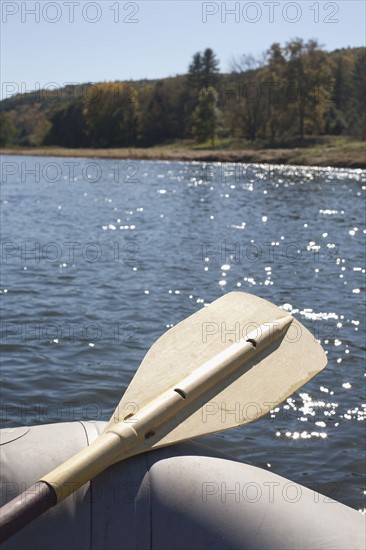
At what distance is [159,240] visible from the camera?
1642 centimetres

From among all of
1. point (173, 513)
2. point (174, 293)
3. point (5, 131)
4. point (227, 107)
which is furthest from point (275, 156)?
point (5, 131)

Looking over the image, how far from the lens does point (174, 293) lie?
35.0 ft

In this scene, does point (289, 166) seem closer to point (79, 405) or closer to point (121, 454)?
point (79, 405)

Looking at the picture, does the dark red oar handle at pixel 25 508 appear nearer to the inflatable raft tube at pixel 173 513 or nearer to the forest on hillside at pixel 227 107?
the inflatable raft tube at pixel 173 513

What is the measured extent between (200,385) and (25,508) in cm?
94

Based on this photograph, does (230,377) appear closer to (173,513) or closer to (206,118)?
(173,513)

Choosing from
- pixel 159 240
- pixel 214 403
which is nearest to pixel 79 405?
pixel 214 403

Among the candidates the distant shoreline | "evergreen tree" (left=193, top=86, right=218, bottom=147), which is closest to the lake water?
the distant shoreline

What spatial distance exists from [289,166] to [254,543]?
44717mm

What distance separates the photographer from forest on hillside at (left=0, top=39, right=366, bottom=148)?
58.8m

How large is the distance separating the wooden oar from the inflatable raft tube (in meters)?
0.13

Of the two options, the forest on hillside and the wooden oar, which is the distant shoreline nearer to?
the forest on hillside

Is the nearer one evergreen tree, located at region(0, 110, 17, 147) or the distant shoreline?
the distant shoreline

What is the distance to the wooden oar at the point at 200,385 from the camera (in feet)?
8.85
